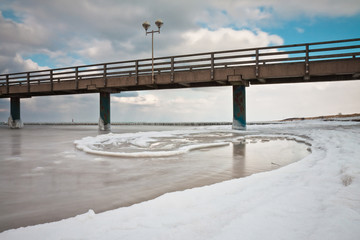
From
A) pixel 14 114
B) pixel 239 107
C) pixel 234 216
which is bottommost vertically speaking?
pixel 234 216

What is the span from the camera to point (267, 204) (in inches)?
91.0

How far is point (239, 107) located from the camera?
1598 centimetres

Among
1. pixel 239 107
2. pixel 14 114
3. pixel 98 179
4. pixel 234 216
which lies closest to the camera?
pixel 234 216

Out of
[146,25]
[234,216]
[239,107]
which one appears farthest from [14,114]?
[234,216]

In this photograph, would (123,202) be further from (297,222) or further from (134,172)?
(297,222)

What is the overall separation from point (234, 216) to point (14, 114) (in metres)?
31.2

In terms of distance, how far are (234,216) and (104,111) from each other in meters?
20.4

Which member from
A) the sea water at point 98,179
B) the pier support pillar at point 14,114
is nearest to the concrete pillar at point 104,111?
the pier support pillar at point 14,114

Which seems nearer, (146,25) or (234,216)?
(234,216)

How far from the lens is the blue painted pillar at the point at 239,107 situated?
52.0 ft

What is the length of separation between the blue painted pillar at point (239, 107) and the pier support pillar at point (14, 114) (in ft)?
82.2

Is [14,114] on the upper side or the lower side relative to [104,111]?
lower

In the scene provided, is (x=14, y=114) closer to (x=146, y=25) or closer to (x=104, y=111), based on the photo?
(x=104, y=111)

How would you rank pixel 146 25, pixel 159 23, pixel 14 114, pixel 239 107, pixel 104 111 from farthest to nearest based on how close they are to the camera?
1. pixel 14 114
2. pixel 104 111
3. pixel 146 25
4. pixel 159 23
5. pixel 239 107
